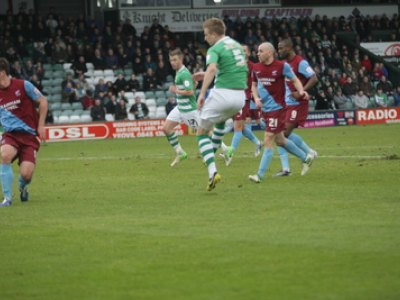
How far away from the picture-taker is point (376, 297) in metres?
7.31

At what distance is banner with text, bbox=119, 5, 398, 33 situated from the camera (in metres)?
43.8

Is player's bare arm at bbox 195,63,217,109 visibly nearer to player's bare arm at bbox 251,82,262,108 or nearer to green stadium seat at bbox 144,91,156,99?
player's bare arm at bbox 251,82,262,108

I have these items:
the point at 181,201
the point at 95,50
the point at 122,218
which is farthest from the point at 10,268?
the point at 95,50

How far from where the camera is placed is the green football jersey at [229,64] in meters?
14.0

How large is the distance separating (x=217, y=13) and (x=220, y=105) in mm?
31950

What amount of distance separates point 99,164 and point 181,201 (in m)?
8.65

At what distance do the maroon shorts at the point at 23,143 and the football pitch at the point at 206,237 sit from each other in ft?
2.26

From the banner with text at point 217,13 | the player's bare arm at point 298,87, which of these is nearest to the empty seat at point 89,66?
the banner with text at point 217,13

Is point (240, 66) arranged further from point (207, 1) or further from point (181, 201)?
point (207, 1)

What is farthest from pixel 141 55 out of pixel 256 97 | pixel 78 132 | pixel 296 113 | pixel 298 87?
pixel 298 87

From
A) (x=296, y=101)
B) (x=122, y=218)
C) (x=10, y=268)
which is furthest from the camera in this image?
(x=296, y=101)

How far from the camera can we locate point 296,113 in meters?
17.3

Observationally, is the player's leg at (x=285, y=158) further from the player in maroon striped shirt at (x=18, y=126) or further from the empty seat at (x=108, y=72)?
the empty seat at (x=108, y=72)

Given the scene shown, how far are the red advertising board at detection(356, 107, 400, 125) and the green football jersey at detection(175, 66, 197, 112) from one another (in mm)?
20604
